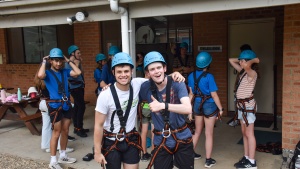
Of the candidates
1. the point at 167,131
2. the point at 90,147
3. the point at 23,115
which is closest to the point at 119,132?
the point at 167,131

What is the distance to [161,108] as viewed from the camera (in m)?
2.84

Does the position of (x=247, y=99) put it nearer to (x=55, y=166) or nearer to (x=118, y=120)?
(x=118, y=120)

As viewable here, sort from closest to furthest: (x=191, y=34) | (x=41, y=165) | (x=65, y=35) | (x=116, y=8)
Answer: (x=116, y=8) → (x=41, y=165) → (x=191, y=34) → (x=65, y=35)

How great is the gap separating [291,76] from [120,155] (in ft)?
8.87

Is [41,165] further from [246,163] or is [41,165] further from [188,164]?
[246,163]

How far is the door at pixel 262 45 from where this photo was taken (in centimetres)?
682

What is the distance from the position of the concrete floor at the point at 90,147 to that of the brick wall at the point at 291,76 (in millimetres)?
522

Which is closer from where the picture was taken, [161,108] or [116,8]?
[161,108]

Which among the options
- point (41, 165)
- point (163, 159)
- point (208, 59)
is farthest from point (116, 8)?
point (41, 165)

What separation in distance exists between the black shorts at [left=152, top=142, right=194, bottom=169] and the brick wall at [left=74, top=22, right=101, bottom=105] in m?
6.14

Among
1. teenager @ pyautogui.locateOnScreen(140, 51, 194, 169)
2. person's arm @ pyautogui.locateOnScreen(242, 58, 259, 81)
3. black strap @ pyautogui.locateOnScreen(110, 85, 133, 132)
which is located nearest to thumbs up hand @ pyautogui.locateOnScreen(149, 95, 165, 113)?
teenager @ pyautogui.locateOnScreen(140, 51, 194, 169)

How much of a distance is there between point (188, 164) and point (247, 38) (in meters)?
4.69

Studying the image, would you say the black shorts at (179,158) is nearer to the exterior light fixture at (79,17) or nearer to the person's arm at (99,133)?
the person's arm at (99,133)

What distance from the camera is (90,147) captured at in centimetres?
568
